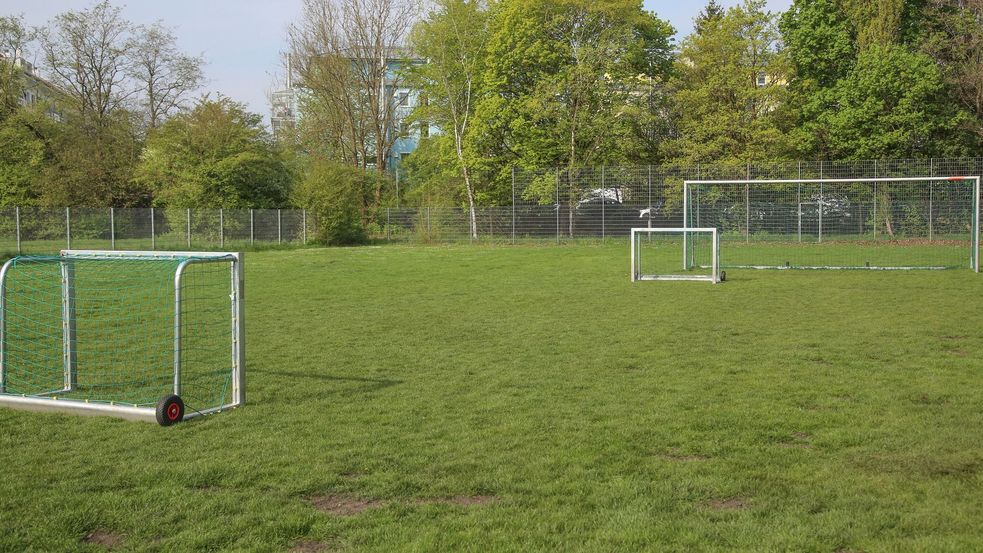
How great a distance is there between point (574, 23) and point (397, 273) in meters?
21.3

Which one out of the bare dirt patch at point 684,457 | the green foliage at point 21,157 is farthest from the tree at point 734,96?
the bare dirt patch at point 684,457

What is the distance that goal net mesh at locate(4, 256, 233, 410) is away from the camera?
23.0 feet

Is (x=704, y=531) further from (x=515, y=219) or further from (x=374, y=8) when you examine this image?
(x=374, y=8)

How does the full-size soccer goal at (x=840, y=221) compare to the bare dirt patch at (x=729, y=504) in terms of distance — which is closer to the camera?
the bare dirt patch at (x=729, y=504)

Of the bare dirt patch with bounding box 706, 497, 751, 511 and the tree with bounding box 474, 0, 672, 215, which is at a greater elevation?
the tree with bounding box 474, 0, 672, 215

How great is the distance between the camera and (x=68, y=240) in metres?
29.1

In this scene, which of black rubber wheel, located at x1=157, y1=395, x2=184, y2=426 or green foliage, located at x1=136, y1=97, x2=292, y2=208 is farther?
green foliage, located at x1=136, y1=97, x2=292, y2=208

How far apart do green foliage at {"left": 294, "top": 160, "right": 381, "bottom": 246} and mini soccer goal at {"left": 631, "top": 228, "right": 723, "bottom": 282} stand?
38.8 ft

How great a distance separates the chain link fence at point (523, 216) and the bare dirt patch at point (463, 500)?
2832cm

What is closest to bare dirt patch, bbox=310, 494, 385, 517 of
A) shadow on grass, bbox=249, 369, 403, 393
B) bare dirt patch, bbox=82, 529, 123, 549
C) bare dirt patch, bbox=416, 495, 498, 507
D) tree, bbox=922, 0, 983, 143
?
bare dirt patch, bbox=416, 495, 498, 507

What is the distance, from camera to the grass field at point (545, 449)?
12.9ft

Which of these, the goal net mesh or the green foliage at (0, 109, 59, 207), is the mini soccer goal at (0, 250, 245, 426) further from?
the green foliage at (0, 109, 59, 207)

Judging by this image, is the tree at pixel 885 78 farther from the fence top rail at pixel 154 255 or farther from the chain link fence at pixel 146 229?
the fence top rail at pixel 154 255

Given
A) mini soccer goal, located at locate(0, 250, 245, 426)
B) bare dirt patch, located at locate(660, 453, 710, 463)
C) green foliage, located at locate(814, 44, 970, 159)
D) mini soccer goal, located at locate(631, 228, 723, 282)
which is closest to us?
bare dirt patch, located at locate(660, 453, 710, 463)
